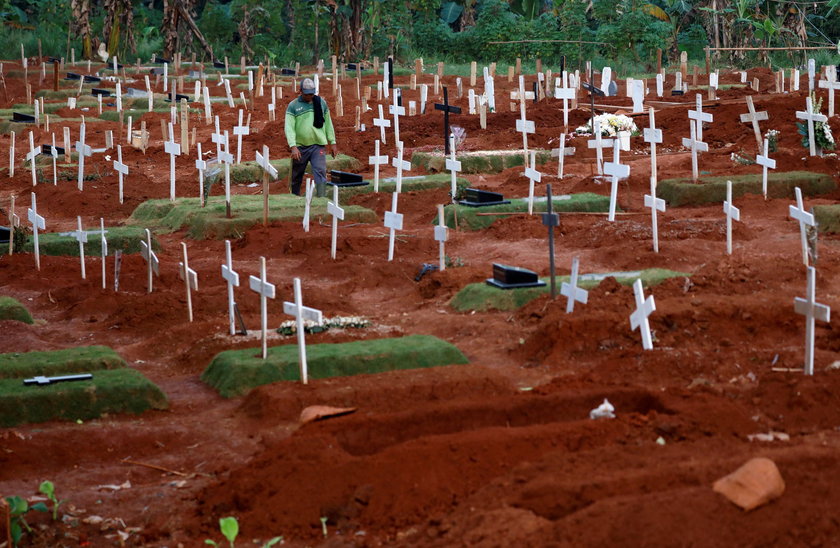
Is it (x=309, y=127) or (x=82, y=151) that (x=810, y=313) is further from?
(x=82, y=151)

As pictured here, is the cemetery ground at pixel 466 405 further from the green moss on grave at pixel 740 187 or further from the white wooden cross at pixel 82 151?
the white wooden cross at pixel 82 151

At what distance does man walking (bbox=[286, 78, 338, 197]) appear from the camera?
16453 millimetres

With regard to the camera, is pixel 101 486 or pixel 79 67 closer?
pixel 101 486

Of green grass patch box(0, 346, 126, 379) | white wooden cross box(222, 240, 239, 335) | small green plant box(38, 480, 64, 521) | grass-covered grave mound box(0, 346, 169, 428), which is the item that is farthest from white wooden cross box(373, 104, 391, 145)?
small green plant box(38, 480, 64, 521)

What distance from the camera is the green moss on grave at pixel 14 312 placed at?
1150 centimetres

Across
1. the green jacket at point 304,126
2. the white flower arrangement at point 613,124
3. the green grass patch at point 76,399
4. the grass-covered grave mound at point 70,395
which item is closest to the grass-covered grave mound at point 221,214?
the green jacket at point 304,126

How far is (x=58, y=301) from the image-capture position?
41.6 feet

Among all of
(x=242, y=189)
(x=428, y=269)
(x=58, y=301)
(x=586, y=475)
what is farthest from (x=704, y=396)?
(x=242, y=189)

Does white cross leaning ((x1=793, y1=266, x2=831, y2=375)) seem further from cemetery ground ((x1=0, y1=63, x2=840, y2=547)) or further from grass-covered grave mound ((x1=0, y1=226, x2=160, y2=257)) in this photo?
grass-covered grave mound ((x1=0, y1=226, x2=160, y2=257))

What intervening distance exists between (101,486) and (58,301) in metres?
5.91

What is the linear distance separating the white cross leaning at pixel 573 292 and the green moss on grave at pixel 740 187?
7.17 meters

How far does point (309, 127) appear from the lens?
16656mm

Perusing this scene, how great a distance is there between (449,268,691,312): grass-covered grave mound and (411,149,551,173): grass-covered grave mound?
32.1 feet

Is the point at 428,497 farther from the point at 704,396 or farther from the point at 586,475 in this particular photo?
the point at 704,396
